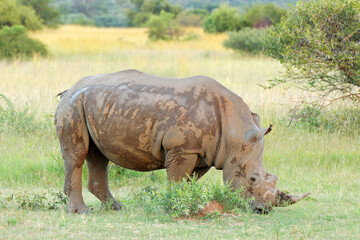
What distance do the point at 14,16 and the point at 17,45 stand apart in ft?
18.4

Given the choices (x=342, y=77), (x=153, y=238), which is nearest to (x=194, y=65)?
(x=342, y=77)

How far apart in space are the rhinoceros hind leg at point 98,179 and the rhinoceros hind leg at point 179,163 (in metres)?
1.09

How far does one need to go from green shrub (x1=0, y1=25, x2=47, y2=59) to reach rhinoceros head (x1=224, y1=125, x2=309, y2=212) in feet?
56.0

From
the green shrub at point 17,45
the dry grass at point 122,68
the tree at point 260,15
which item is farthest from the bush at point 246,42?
the tree at point 260,15

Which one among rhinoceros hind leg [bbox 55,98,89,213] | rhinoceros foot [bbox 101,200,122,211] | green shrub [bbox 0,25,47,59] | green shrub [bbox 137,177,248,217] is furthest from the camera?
green shrub [bbox 0,25,47,59]

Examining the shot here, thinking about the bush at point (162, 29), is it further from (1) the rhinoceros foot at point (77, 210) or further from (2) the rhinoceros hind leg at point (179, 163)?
(2) the rhinoceros hind leg at point (179, 163)

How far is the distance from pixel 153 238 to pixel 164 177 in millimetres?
3467

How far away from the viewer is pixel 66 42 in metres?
28.7

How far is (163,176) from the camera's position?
28.6ft

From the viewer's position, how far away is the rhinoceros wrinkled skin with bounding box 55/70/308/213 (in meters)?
6.14

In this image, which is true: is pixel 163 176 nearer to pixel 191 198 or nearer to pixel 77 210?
pixel 77 210

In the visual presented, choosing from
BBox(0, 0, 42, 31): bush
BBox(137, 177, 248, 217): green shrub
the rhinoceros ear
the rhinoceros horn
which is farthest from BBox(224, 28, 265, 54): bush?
BBox(137, 177, 248, 217): green shrub

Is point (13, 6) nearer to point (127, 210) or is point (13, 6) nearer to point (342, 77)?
point (342, 77)

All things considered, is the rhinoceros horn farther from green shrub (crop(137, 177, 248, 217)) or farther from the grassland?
green shrub (crop(137, 177, 248, 217))
